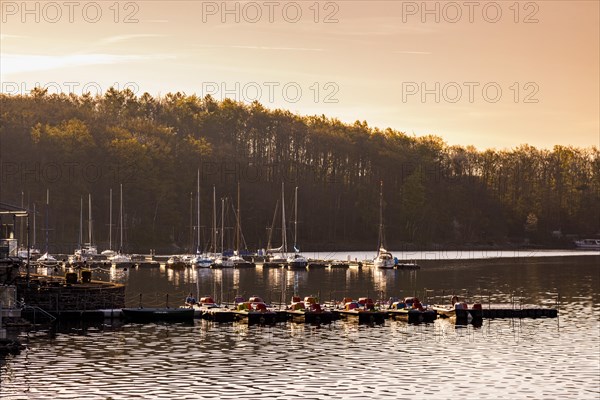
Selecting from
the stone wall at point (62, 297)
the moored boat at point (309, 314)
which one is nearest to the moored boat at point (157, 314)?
the stone wall at point (62, 297)

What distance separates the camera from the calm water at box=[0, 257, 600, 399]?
68.1 metres

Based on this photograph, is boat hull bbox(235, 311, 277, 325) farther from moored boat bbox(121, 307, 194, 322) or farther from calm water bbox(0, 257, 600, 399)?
moored boat bbox(121, 307, 194, 322)

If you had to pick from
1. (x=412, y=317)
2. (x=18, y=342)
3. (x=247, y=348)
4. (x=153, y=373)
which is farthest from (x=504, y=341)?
(x=18, y=342)

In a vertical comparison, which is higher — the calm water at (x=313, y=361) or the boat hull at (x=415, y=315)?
the boat hull at (x=415, y=315)

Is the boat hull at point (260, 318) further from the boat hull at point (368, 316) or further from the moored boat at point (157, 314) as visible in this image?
the boat hull at point (368, 316)

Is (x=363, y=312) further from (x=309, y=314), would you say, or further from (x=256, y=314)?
(x=256, y=314)

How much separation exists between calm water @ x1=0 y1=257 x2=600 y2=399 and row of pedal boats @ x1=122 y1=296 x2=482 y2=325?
1464 mm

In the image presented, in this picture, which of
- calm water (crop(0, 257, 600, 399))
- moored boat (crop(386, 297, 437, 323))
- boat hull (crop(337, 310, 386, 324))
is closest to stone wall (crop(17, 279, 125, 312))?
calm water (crop(0, 257, 600, 399))

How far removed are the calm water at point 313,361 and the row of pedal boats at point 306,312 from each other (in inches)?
57.7

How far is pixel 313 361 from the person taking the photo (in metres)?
79.6

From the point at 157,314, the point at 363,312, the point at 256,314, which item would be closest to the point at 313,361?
the point at 256,314

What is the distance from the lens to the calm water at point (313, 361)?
68125 mm

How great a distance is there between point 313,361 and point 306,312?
22.1 meters

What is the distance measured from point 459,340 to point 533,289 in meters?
59.4
